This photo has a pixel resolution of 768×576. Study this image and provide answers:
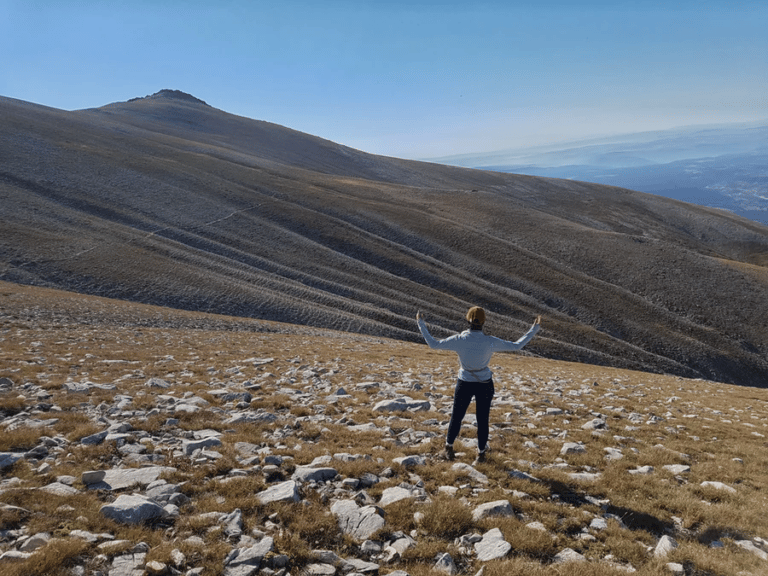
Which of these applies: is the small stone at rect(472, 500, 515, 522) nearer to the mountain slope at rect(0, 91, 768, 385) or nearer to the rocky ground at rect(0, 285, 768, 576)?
the rocky ground at rect(0, 285, 768, 576)

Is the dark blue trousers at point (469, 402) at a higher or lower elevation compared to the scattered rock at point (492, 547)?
higher

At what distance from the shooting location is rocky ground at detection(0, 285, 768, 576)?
603 cm

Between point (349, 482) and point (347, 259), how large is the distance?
69884 millimetres

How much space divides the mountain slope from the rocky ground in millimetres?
37025

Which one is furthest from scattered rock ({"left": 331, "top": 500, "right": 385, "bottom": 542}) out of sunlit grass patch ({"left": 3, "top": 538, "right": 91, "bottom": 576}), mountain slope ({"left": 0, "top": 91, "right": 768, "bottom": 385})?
mountain slope ({"left": 0, "top": 91, "right": 768, "bottom": 385})

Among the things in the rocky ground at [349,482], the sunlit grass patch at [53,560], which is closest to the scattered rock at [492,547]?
the rocky ground at [349,482]

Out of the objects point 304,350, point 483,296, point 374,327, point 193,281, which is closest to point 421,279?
point 483,296

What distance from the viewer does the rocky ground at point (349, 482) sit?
237 inches

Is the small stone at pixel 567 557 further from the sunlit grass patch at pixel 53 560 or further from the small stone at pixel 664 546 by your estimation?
the sunlit grass patch at pixel 53 560

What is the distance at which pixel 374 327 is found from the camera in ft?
170

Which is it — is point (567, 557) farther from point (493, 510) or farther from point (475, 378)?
point (475, 378)

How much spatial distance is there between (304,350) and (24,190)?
7455 centimetres

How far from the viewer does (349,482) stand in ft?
26.5

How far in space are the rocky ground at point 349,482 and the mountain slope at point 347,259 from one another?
37.0 metres
